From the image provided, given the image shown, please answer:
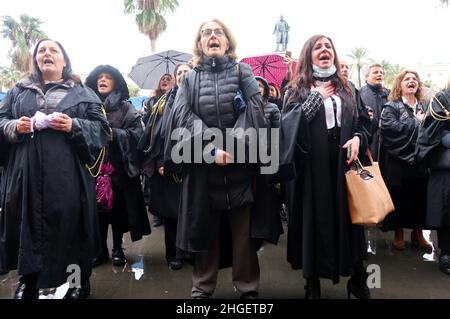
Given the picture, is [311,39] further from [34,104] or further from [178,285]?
[178,285]

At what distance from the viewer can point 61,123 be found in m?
2.73

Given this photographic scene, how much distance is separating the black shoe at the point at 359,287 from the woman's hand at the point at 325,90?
4.67 ft

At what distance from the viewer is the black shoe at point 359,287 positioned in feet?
9.51

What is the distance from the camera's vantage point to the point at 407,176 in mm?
4312

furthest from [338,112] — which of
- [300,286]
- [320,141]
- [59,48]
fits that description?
[59,48]

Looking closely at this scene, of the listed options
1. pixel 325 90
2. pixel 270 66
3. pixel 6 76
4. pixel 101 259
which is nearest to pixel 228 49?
pixel 325 90

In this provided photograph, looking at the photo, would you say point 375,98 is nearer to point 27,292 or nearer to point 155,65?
point 155,65

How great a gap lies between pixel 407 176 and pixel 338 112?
6.52 ft

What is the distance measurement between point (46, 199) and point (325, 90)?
2261 millimetres

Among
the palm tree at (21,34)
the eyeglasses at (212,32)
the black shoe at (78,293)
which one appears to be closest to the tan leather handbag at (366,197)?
the eyeglasses at (212,32)

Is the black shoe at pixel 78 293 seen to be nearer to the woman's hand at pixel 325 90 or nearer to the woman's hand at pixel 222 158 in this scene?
the woman's hand at pixel 222 158

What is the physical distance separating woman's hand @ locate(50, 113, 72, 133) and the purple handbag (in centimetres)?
100

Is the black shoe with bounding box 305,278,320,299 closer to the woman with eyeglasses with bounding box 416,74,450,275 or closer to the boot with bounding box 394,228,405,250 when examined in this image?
the woman with eyeglasses with bounding box 416,74,450,275

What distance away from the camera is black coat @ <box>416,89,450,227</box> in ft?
11.8
